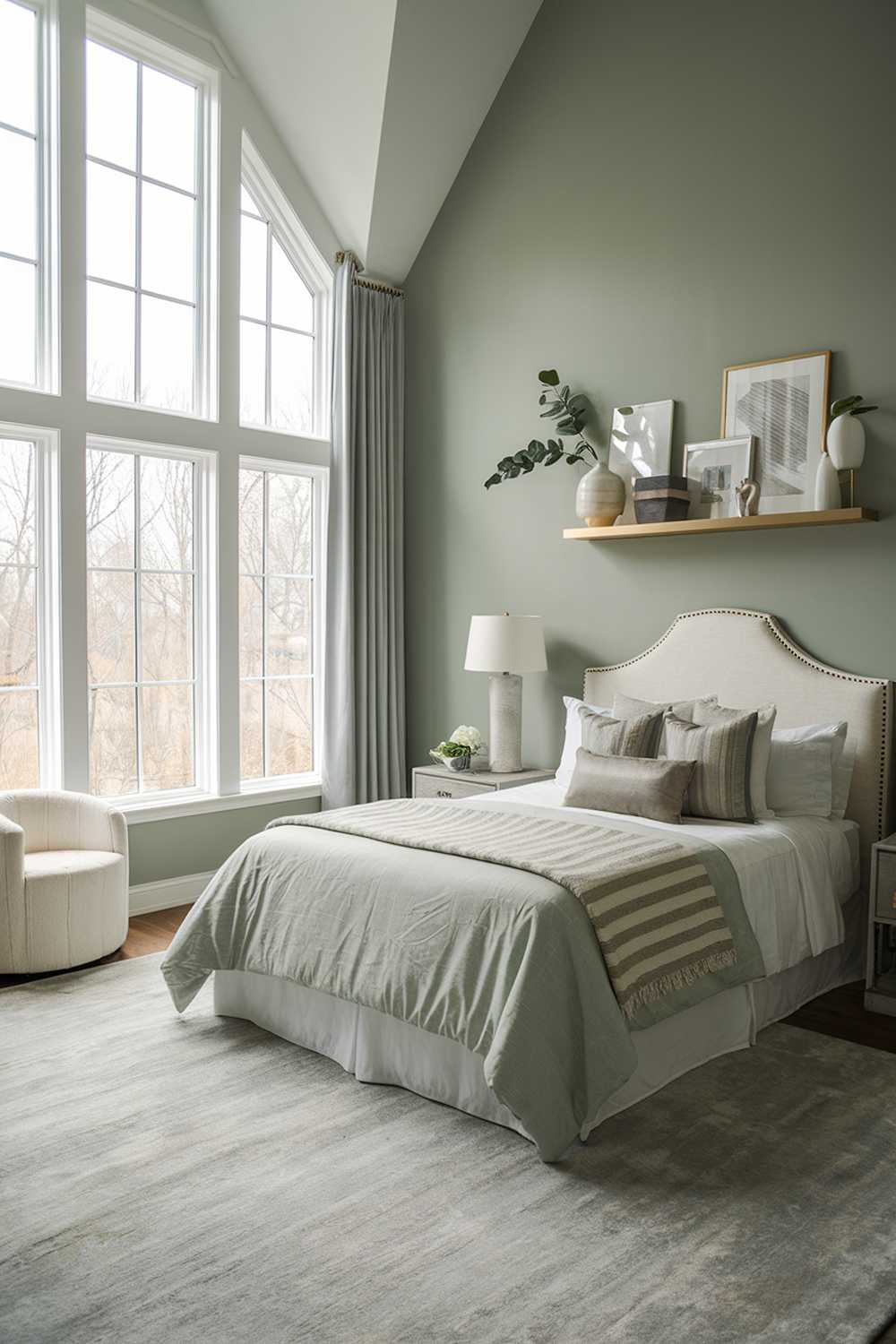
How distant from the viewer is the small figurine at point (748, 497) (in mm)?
4258

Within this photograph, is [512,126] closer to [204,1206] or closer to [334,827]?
[334,827]

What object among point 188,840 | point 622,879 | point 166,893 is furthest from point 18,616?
point 622,879

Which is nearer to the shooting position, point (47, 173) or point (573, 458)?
point (47, 173)

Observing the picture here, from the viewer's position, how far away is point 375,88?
4789 mm

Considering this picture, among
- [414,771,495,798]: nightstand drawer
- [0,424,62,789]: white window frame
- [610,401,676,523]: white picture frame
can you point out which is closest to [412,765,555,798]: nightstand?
[414,771,495,798]: nightstand drawer

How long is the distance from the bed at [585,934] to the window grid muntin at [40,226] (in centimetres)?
229

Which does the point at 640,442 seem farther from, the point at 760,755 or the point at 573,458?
the point at 760,755

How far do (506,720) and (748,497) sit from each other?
1.47 metres

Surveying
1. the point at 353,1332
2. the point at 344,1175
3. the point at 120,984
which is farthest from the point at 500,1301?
the point at 120,984

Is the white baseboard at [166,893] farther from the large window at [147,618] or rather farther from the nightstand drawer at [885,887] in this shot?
the nightstand drawer at [885,887]

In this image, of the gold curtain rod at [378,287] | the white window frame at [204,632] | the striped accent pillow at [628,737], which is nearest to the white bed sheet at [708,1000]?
the striped accent pillow at [628,737]

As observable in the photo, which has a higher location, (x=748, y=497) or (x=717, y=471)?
(x=717, y=471)

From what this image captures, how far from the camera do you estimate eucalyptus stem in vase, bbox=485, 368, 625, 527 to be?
15.4 ft

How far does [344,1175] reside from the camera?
8.28ft
